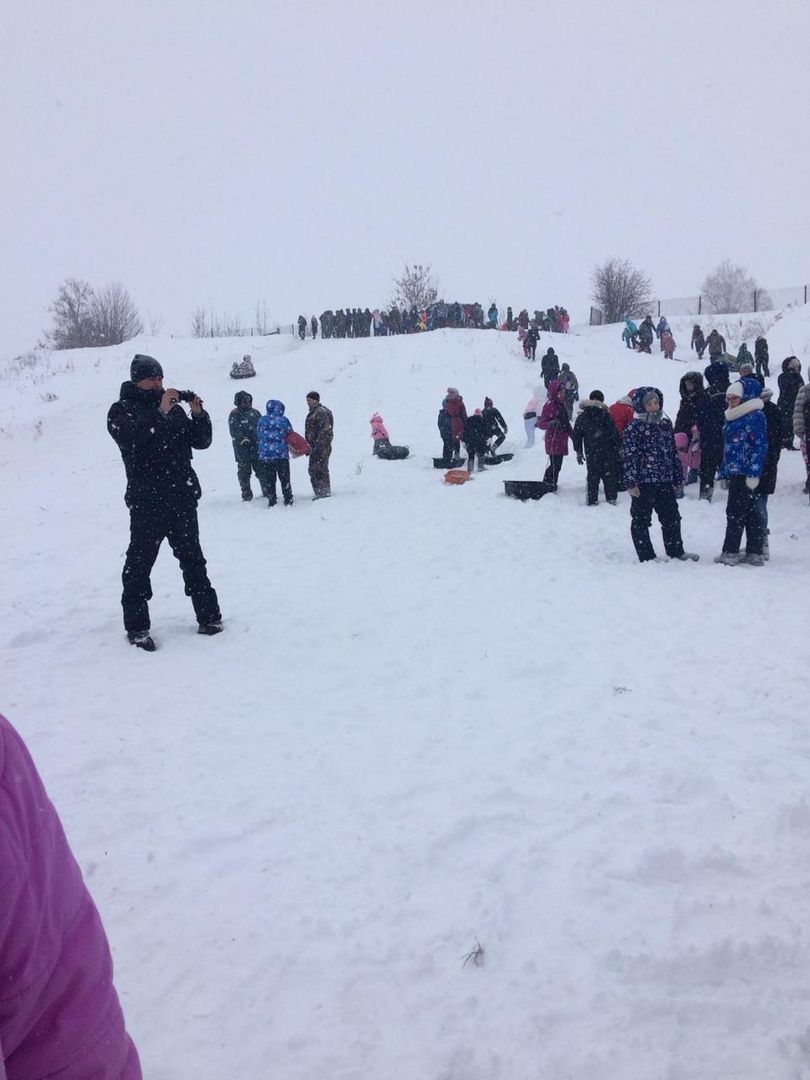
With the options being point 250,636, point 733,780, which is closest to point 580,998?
point 733,780

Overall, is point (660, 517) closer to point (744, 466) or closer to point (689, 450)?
point (744, 466)

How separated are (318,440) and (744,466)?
23.7ft

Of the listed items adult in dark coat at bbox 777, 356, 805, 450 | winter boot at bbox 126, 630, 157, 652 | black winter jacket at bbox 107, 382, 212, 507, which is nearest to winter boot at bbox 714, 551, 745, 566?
adult in dark coat at bbox 777, 356, 805, 450

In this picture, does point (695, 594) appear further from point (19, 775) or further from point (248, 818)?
point (19, 775)

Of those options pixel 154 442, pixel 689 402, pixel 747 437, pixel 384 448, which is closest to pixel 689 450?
pixel 689 402

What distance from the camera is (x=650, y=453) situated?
740 centimetres

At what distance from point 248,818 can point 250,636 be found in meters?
2.63

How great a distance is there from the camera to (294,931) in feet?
8.61

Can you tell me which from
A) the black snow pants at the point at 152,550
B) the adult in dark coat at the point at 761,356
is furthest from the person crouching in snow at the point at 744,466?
the adult in dark coat at the point at 761,356

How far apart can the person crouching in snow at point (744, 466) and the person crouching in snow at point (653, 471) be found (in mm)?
471

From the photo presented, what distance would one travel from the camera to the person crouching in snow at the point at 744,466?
688 centimetres

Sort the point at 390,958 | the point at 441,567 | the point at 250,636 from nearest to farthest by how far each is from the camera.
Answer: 1. the point at 390,958
2. the point at 250,636
3. the point at 441,567

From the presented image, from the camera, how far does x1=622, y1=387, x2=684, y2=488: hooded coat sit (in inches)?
291

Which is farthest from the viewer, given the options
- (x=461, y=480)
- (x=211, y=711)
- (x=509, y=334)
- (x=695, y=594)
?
(x=509, y=334)
